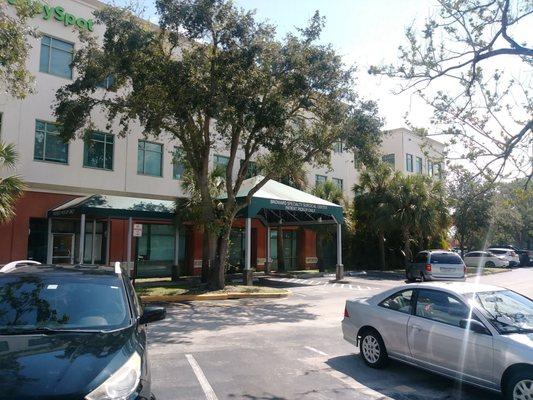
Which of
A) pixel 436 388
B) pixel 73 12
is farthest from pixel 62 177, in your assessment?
pixel 436 388

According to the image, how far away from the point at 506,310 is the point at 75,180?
2024 centimetres

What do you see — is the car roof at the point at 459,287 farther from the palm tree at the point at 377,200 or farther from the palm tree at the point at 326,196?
the palm tree at the point at 377,200

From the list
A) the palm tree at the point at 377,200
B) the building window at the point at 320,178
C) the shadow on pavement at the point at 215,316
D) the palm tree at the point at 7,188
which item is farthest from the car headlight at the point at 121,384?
the building window at the point at 320,178

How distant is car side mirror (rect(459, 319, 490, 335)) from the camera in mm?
5887

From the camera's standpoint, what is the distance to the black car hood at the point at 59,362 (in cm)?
330

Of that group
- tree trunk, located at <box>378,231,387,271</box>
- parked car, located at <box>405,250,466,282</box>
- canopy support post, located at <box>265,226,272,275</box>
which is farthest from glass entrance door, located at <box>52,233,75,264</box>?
tree trunk, located at <box>378,231,387,271</box>

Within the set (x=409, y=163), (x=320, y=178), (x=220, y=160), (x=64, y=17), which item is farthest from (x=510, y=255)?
(x=64, y=17)

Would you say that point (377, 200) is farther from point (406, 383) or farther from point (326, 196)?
point (406, 383)

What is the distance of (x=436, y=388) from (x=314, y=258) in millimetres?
28745

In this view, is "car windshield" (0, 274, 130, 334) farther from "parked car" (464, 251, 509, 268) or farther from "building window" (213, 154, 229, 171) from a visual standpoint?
"parked car" (464, 251, 509, 268)

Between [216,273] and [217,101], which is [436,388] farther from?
[216,273]

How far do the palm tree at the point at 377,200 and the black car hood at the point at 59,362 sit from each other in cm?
2796

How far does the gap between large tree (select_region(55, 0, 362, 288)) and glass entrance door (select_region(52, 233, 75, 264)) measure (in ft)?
21.2

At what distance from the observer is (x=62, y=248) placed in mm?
22453
